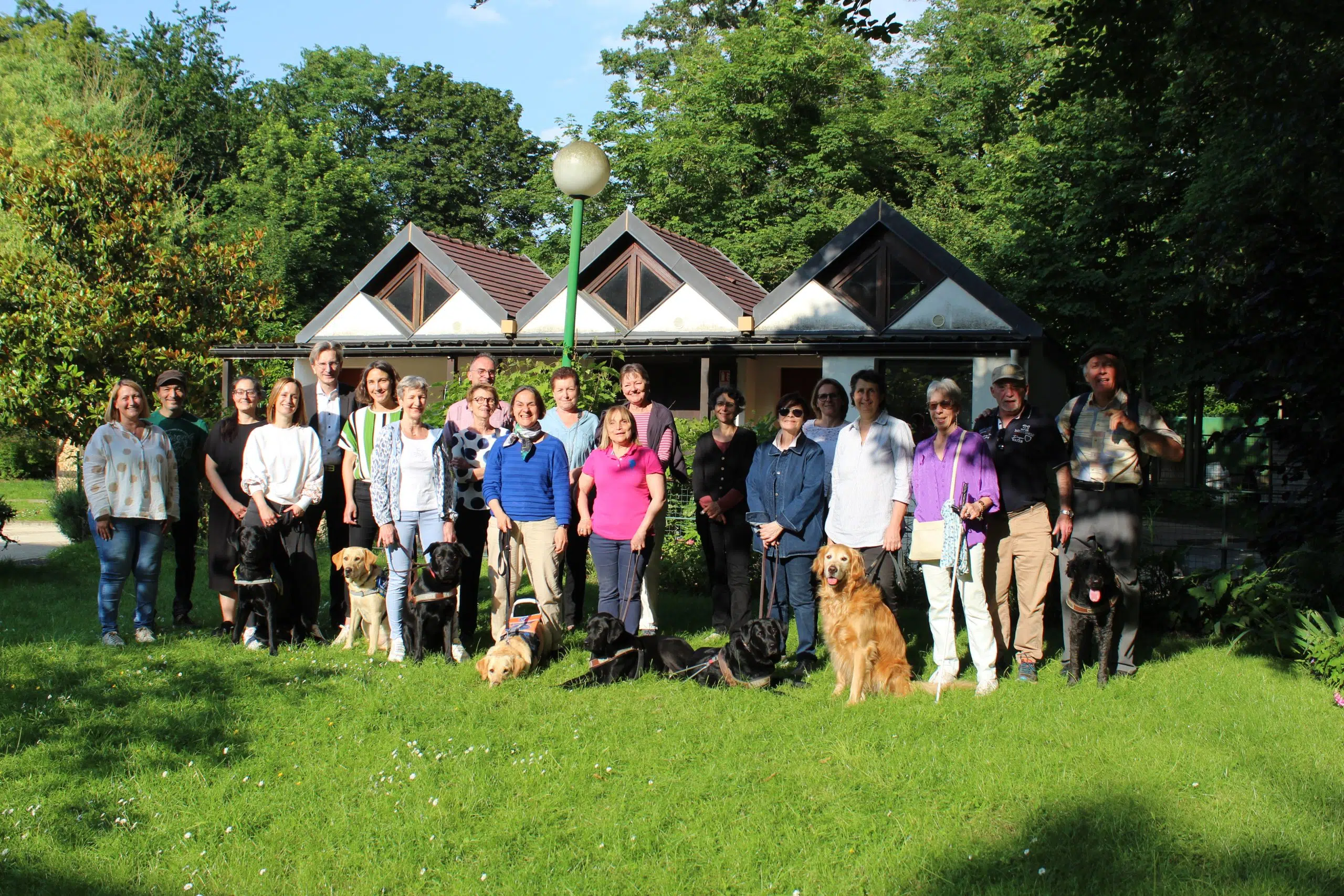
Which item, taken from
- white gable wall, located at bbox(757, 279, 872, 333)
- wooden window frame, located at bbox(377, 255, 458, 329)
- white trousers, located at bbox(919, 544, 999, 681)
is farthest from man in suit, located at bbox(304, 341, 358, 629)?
wooden window frame, located at bbox(377, 255, 458, 329)

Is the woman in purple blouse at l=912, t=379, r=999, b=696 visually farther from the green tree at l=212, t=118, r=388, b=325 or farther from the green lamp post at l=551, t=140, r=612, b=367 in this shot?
the green tree at l=212, t=118, r=388, b=325

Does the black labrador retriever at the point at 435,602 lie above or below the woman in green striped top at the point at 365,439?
below

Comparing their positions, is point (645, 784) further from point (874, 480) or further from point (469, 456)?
point (469, 456)

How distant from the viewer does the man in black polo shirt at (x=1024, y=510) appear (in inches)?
234

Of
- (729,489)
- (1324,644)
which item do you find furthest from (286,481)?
(1324,644)

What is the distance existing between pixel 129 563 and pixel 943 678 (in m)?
5.34

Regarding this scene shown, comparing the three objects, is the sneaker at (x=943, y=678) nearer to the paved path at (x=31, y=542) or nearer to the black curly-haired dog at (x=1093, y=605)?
the black curly-haired dog at (x=1093, y=605)

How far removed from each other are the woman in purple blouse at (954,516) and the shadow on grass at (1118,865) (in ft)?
6.14

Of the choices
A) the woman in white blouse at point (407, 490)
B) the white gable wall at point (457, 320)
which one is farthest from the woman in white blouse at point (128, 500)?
the white gable wall at point (457, 320)

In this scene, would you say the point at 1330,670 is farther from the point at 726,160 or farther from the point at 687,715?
the point at 726,160

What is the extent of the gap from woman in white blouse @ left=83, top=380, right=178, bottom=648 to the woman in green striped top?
4.01ft

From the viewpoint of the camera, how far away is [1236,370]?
6824 millimetres

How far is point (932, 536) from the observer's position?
5941mm

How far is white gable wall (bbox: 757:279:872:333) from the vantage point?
1825cm
